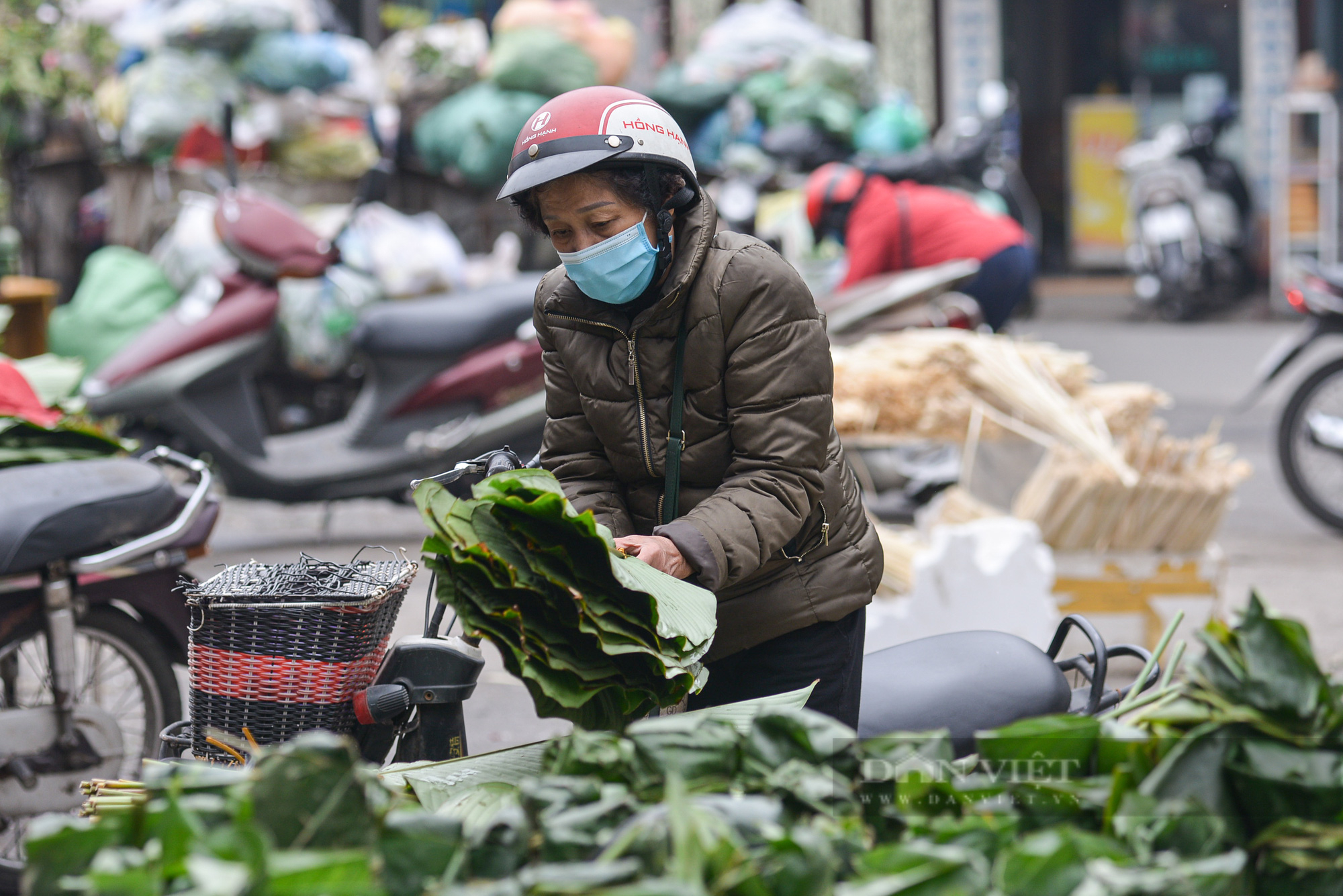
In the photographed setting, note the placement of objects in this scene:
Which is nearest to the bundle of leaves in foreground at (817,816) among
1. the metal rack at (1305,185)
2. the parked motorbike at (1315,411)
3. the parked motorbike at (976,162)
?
the parked motorbike at (1315,411)

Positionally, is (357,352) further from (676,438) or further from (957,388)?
(676,438)

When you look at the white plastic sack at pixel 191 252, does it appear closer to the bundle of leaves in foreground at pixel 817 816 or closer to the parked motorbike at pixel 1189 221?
the bundle of leaves in foreground at pixel 817 816

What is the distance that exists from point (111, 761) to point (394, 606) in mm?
1468

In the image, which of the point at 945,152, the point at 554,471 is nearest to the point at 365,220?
the point at 945,152

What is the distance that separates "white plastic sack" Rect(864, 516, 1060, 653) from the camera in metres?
4.01

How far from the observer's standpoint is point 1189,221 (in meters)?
13.2

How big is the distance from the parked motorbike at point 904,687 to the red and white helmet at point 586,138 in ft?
1.50

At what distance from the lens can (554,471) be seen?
7.64 feet

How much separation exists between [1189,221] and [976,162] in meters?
4.27

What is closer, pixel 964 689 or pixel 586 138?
pixel 586 138

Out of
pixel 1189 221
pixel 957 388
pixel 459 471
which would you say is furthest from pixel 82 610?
pixel 1189 221

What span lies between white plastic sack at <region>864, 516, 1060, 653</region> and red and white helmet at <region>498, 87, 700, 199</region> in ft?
7.38

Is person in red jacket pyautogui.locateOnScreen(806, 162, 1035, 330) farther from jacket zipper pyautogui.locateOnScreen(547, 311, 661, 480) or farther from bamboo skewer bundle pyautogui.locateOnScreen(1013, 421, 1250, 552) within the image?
jacket zipper pyautogui.locateOnScreen(547, 311, 661, 480)

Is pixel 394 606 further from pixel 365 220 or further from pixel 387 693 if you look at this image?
pixel 365 220
